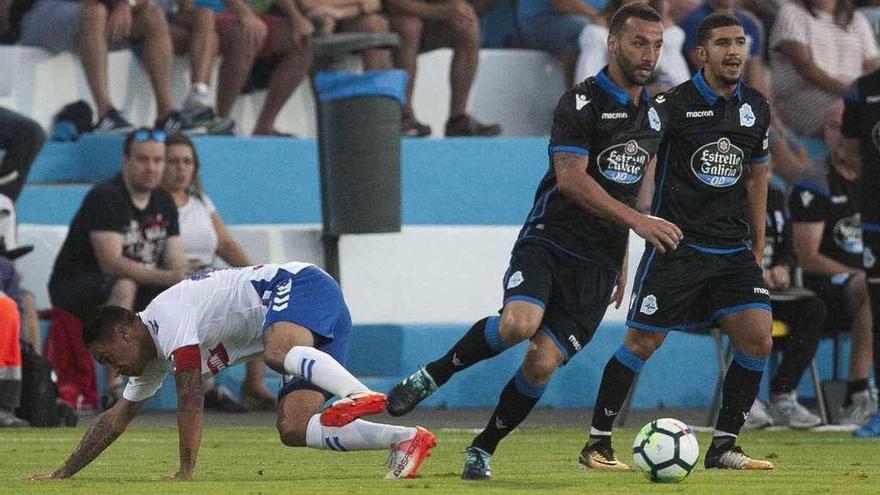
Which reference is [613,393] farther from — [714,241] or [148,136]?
[148,136]

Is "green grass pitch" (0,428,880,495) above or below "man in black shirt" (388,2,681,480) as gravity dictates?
below

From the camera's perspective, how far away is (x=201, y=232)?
13664mm

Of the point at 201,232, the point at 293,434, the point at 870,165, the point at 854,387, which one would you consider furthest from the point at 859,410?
the point at 293,434

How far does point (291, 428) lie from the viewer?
8398 millimetres

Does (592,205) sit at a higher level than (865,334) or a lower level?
higher

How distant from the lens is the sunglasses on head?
13.2m

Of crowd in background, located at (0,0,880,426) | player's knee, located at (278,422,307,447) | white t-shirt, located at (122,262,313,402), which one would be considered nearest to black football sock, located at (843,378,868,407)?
crowd in background, located at (0,0,880,426)

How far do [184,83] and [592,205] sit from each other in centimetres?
820

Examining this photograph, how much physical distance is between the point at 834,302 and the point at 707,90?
4.83 meters

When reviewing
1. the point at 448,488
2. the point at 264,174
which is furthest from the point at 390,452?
the point at 264,174

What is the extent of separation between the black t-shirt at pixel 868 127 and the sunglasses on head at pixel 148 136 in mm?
4759

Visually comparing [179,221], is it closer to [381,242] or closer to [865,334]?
[381,242]

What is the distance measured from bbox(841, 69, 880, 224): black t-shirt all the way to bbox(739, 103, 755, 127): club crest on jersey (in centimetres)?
288

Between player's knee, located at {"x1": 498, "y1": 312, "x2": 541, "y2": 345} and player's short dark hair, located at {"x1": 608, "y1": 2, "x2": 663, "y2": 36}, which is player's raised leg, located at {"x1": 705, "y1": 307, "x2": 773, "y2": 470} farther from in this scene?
player's short dark hair, located at {"x1": 608, "y1": 2, "x2": 663, "y2": 36}
